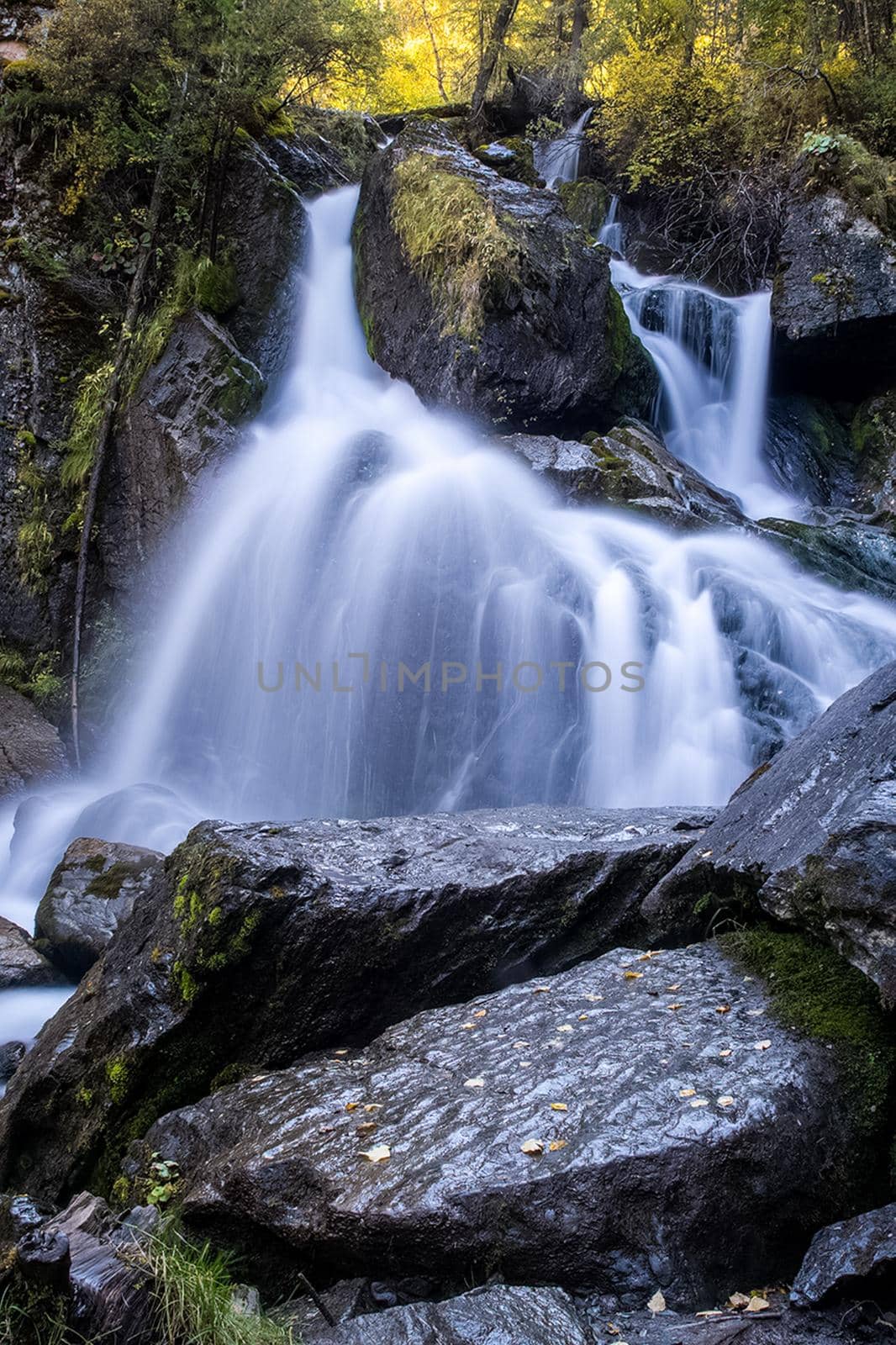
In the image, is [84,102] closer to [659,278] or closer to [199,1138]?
[659,278]

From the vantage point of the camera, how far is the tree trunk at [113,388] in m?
9.84

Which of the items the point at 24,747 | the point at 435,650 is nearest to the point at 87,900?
the point at 435,650

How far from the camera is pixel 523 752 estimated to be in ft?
23.5

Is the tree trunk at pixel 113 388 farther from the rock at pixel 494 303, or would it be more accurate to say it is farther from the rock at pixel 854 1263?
the rock at pixel 854 1263

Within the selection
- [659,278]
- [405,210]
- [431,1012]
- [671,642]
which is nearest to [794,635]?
[671,642]

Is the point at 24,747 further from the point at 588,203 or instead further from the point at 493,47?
the point at 588,203

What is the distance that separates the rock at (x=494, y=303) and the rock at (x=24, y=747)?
5711 mm

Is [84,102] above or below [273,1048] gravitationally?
above

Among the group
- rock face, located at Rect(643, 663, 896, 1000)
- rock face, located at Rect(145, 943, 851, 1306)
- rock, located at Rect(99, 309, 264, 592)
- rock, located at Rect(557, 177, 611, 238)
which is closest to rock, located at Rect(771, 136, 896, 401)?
rock, located at Rect(557, 177, 611, 238)

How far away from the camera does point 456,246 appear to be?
10.1 metres

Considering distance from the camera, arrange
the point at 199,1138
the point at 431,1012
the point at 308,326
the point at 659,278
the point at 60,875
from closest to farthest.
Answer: the point at 199,1138 < the point at 431,1012 < the point at 60,875 < the point at 308,326 < the point at 659,278

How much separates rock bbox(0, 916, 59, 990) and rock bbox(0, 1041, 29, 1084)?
665 mm

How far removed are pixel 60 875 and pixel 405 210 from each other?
29.2 ft

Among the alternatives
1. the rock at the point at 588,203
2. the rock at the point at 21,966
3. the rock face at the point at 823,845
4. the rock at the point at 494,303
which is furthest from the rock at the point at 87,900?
the rock at the point at 588,203
